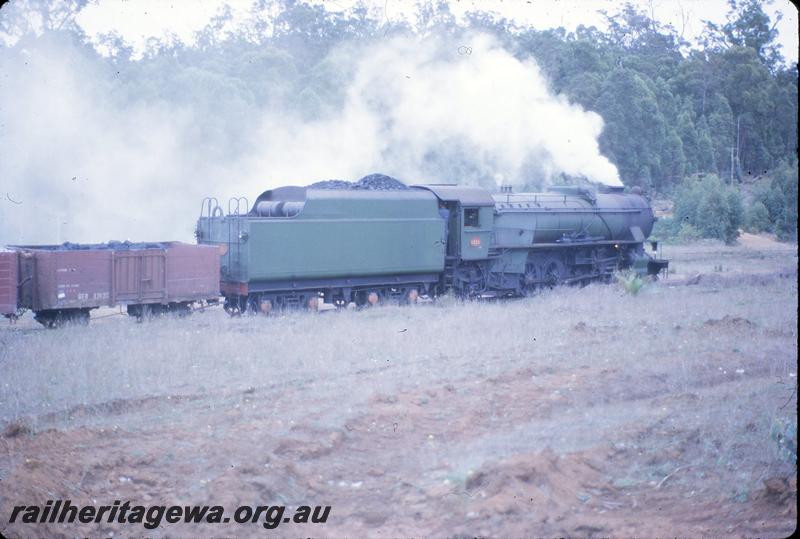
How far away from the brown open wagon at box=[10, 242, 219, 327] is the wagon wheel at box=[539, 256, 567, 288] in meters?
8.68

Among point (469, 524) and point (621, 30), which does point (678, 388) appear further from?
point (621, 30)

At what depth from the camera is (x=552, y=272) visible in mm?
20406

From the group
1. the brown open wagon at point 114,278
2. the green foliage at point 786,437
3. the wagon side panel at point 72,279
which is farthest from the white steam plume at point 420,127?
the green foliage at point 786,437

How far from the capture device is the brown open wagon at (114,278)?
13453 millimetres

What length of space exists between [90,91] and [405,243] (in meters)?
18.2

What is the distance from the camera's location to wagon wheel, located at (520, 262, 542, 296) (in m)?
19.7

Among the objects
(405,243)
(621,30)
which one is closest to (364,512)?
(405,243)

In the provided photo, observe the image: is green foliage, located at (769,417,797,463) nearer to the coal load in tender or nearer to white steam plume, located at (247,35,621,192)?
the coal load in tender

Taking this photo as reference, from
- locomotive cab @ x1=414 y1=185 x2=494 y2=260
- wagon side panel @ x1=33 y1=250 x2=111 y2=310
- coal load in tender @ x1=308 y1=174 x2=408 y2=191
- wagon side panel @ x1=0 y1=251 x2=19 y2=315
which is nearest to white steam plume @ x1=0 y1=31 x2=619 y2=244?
locomotive cab @ x1=414 y1=185 x2=494 y2=260

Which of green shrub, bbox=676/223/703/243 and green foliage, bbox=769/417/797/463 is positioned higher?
green shrub, bbox=676/223/703/243

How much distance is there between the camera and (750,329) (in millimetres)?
12875

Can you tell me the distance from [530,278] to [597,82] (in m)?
22.8

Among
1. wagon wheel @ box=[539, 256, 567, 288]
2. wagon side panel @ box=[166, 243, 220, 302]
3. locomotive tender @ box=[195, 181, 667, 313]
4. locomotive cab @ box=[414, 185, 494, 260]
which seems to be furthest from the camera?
wagon wheel @ box=[539, 256, 567, 288]
